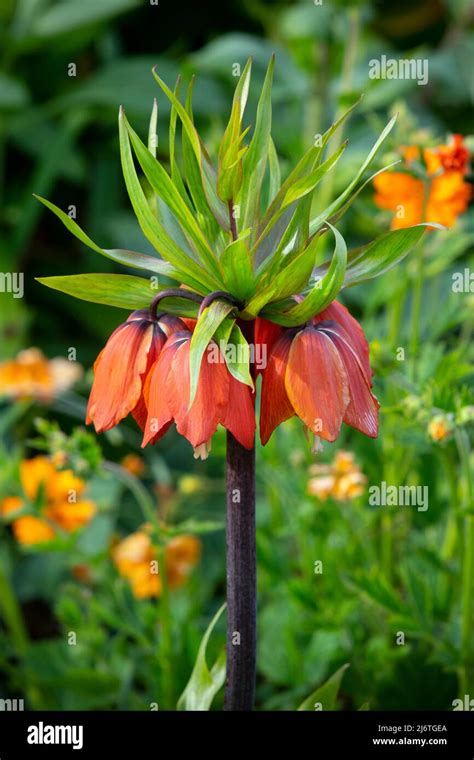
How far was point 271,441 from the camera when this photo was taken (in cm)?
120

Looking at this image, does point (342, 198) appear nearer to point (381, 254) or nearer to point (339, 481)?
point (381, 254)

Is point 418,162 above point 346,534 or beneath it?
above

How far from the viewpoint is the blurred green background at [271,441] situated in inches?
43.2

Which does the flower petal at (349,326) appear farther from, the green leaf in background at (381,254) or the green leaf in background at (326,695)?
the green leaf in background at (326,695)

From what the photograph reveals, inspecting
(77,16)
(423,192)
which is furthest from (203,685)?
(77,16)

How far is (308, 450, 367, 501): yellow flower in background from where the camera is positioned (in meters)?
1.09

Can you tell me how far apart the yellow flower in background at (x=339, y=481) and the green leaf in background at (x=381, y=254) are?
1.45 ft

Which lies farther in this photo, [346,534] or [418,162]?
[346,534]

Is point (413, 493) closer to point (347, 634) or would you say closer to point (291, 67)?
point (347, 634)

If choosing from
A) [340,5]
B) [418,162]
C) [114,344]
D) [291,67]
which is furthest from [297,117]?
[114,344]

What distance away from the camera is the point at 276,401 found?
0.66 meters

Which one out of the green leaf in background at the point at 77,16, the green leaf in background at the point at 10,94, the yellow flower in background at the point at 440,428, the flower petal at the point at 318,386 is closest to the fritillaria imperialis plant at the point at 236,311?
the flower petal at the point at 318,386
